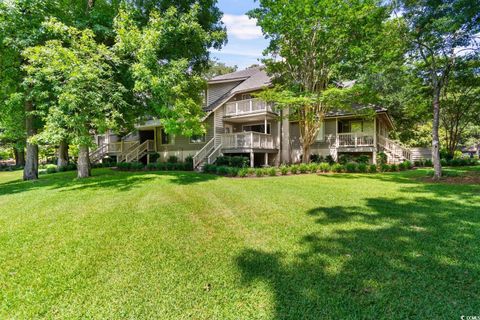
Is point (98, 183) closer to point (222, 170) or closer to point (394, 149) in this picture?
point (222, 170)

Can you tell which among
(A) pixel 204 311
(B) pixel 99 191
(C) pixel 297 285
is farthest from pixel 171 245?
(B) pixel 99 191

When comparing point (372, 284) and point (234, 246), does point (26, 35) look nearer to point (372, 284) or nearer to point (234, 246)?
point (234, 246)

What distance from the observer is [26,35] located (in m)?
10.9

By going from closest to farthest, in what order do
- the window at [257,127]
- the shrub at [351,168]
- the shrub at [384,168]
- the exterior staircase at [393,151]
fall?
the shrub at [351,168] → the shrub at [384,168] → the exterior staircase at [393,151] → the window at [257,127]

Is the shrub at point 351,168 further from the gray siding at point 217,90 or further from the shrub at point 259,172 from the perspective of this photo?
the gray siding at point 217,90

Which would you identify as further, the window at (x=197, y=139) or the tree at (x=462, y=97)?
the window at (x=197, y=139)

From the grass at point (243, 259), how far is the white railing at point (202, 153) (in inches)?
355

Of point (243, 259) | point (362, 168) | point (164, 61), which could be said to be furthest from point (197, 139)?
point (243, 259)

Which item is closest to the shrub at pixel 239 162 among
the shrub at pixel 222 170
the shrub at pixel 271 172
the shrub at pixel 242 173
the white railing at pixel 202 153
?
the shrub at pixel 222 170

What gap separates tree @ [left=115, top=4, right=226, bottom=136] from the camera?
9.62 m

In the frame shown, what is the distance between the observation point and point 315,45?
1388 cm

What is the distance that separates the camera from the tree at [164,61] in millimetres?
9617

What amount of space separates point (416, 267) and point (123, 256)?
4318mm

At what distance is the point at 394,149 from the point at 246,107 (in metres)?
11.1
